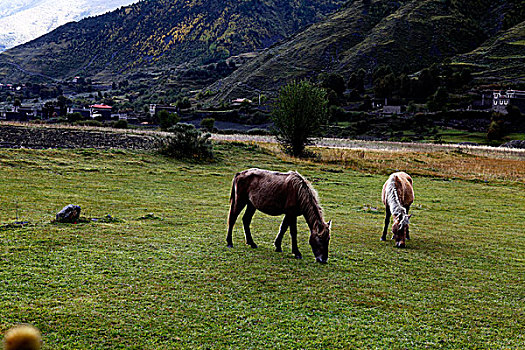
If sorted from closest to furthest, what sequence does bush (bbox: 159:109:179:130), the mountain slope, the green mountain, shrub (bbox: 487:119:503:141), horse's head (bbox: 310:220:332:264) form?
horse's head (bbox: 310:220:332:264) → bush (bbox: 159:109:179:130) → shrub (bbox: 487:119:503:141) → the mountain slope → the green mountain

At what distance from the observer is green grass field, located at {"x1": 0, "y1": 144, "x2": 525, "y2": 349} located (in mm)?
6508

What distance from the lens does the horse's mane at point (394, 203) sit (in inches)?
521

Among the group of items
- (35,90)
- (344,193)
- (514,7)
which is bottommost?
(344,193)

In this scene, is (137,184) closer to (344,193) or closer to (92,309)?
(344,193)

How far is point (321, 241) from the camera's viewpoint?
1063 cm

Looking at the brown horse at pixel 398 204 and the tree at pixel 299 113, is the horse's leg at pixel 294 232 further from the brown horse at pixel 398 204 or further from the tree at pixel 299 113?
the tree at pixel 299 113

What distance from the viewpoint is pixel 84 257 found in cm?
949

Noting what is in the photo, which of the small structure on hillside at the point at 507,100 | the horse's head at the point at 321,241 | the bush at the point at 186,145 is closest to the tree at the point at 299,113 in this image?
the bush at the point at 186,145

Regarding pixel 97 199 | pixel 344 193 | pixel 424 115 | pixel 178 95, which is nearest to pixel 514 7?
pixel 424 115

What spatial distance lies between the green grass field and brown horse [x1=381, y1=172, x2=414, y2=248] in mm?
635

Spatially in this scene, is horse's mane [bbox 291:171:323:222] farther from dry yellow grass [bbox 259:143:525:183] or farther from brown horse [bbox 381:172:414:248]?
dry yellow grass [bbox 259:143:525:183]

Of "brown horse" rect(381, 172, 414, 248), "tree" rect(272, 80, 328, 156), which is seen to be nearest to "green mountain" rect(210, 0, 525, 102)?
"tree" rect(272, 80, 328, 156)

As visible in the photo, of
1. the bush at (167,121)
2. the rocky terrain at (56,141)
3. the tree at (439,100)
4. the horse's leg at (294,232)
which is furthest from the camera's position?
the tree at (439,100)

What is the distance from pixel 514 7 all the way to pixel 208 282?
747ft
